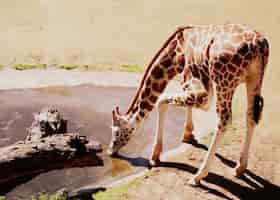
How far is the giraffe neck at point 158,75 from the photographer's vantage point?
8.31 metres

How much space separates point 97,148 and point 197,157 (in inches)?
80.5

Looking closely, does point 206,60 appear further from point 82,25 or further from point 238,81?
point 82,25

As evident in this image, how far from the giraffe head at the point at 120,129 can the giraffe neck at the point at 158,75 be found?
0.12 meters

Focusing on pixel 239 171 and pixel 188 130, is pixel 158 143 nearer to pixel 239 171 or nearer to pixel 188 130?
pixel 188 130

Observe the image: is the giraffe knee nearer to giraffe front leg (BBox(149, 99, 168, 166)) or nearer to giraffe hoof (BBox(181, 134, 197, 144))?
giraffe front leg (BBox(149, 99, 168, 166))

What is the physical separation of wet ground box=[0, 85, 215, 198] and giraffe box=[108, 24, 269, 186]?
49 centimetres

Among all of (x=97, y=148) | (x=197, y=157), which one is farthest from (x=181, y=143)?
(x=97, y=148)

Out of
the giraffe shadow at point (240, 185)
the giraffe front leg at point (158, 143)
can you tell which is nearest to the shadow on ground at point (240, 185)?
the giraffe shadow at point (240, 185)

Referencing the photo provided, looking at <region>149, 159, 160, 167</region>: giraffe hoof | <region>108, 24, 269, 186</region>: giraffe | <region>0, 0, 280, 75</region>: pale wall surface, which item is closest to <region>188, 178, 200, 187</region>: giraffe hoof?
<region>108, 24, 269, 186</region>: giraffe

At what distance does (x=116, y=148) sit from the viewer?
28.6 ft

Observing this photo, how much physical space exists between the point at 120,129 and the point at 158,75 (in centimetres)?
115

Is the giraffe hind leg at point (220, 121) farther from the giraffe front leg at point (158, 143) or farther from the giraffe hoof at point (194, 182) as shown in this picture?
the giraffe front leg at point (158, 143)

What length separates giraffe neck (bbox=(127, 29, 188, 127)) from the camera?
8.31 metres

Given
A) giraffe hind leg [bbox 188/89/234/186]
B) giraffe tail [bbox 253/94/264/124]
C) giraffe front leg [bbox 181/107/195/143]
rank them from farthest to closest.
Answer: giraffe front leg [bbox 181/107/195/143], giraffe tail [bbox 253/94/264/124], giraffe hind leg [bbox 188/89/234/186]
